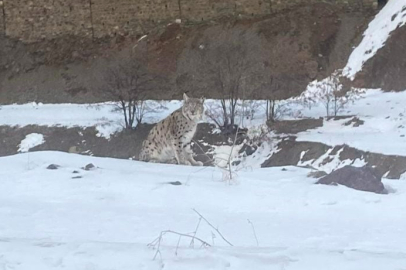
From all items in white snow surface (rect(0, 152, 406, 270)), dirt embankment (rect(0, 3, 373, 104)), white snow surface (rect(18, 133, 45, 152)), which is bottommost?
white snow surface (rect(18, 133, 45, 152))

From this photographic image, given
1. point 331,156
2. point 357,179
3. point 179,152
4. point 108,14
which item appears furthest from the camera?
point 108,14

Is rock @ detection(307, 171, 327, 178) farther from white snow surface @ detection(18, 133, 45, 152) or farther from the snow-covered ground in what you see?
white snow surface @ detection(18, 133, 45, 152)

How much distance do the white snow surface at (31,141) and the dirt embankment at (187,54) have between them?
4555 millimetres

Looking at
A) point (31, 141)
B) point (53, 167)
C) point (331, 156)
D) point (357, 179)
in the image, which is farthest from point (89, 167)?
point (31, 141)

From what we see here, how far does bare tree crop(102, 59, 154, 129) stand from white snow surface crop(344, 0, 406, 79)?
23.3 ft

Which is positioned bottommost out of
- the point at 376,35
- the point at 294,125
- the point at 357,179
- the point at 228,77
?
the point at 294,125

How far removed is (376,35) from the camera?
25.9 m

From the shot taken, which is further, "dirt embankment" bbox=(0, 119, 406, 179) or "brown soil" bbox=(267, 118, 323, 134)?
"brown soil" bbox=(267, 118, 323, 134)

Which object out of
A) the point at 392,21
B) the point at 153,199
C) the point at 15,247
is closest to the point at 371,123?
the point at 392,21

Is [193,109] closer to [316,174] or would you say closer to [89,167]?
[89,167]

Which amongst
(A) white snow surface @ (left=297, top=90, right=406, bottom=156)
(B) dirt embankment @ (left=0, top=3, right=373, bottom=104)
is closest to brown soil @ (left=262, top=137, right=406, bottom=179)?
(A) white snow surface @ (left=297, top=90, right=406, bottom=156)

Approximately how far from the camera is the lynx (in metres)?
14.1

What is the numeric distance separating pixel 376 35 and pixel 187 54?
7.47 metres

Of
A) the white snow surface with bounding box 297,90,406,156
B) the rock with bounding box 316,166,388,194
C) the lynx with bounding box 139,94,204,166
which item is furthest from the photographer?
the white snow surface with bounding box 297,90,406,156
